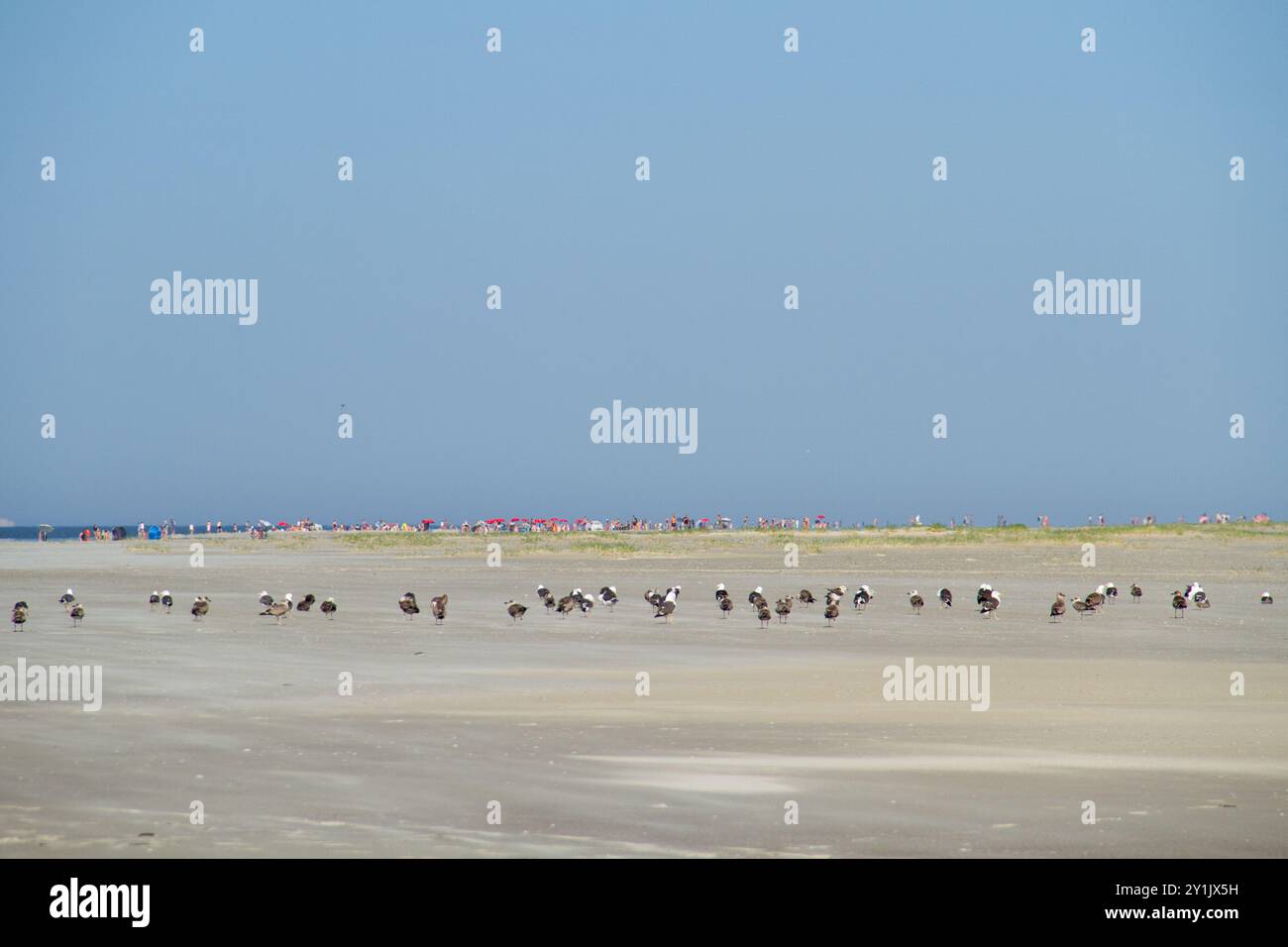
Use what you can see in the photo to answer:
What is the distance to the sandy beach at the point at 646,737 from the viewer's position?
10.3 metres

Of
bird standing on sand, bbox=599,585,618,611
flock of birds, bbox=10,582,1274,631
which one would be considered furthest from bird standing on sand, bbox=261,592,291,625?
bird standing on sand, bbox=599,585,618,611

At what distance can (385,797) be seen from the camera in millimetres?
11492

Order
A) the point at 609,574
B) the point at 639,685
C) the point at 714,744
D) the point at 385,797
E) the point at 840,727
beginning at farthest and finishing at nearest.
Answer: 1. the point at 609,574
2. the point at 639,685
3. the point at 840,727
4. the point at 714,744
5. the point at 385,797

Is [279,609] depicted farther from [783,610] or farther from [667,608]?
[783,610]

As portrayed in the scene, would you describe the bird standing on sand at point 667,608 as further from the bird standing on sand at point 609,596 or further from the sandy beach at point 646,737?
the bird standing on sand at point 609,596

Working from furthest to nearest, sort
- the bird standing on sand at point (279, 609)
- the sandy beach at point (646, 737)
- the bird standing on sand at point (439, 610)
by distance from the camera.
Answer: the bird standing on sand at point (439, 610) → the bird standing on sand at point (279, 609) → the sandy beach at point (646, 737)

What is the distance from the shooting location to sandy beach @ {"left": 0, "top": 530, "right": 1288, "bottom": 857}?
10305 millimetres

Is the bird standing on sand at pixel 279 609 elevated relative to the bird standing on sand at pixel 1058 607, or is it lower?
elevated

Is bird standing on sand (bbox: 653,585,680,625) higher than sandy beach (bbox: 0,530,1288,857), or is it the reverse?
bird standing on sand (bbox: 653,585,680,625)

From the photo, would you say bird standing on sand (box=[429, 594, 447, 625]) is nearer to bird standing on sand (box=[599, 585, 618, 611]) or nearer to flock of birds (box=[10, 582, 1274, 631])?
flock of birds (box=[10, 582, 1274, 631])

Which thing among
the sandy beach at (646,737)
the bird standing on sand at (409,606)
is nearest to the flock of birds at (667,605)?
the bird standing on sand at (409,606)

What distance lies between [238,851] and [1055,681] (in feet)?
41.4
